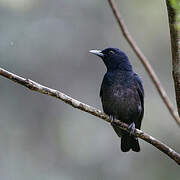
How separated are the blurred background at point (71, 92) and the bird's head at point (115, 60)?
3611mm

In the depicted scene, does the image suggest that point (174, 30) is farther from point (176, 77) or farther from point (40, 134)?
point (40, 134)

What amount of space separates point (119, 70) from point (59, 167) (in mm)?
4284

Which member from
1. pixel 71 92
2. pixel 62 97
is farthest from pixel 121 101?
pixel 71 92

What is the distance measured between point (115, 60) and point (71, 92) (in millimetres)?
4337

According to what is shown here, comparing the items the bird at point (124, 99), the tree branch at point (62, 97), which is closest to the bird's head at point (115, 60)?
the bird at point (124, 99)

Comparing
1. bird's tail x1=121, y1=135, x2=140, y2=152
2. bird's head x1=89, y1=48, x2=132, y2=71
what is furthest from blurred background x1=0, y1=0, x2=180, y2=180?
bird's tail x1=121, y1=135, x2=140, y2=152

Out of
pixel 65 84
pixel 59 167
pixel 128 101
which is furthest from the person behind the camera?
pixel 65 84

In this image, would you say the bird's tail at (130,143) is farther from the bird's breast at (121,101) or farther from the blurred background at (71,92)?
the blurred background at (71,92)

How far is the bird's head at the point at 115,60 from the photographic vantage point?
555 centimetres

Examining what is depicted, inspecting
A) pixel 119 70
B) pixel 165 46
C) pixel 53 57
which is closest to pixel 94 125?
pixel 53 57

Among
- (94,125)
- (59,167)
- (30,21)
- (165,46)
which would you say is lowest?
(59,167)

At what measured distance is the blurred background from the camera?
30.4 feet

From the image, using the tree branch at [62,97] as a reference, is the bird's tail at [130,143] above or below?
below

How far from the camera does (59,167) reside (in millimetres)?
9344
